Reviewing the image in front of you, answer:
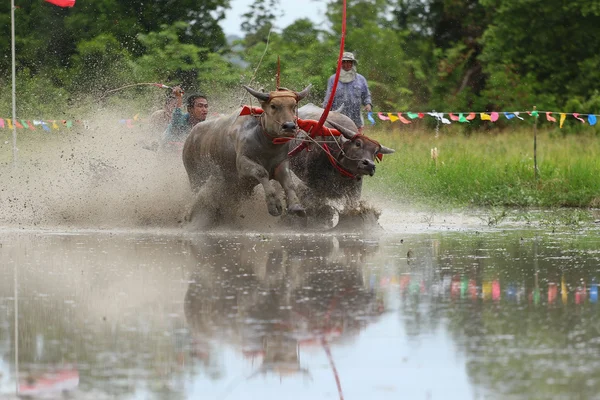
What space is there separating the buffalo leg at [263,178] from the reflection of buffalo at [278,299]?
112 cm

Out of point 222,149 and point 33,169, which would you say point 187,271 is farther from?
point 33,169

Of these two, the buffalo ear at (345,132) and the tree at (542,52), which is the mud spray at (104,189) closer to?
the buffalo ear at (345,132)

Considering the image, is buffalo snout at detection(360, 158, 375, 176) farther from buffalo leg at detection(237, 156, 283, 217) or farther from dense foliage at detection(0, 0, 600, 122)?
dense foliage at detection(0, 0, 600, 122)

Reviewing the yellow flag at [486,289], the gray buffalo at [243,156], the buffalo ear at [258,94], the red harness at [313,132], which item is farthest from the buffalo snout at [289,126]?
the yellow flag at [486,289]

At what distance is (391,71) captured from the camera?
134ft

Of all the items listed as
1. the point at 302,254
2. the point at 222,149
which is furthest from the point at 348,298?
the point at 222,149

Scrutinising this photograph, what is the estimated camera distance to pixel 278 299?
918 cm

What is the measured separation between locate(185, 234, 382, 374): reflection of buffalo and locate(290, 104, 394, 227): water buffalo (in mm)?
2102

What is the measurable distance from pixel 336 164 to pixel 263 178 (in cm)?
98

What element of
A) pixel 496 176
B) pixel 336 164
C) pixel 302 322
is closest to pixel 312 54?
pixel 496 176

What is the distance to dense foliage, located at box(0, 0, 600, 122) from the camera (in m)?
32.8

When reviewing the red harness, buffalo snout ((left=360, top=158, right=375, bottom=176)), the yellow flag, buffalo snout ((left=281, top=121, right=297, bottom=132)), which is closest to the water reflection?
the yellow flag

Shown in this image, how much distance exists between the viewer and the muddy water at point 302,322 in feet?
21.7

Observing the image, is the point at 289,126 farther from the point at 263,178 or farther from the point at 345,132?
the point at 345,132
